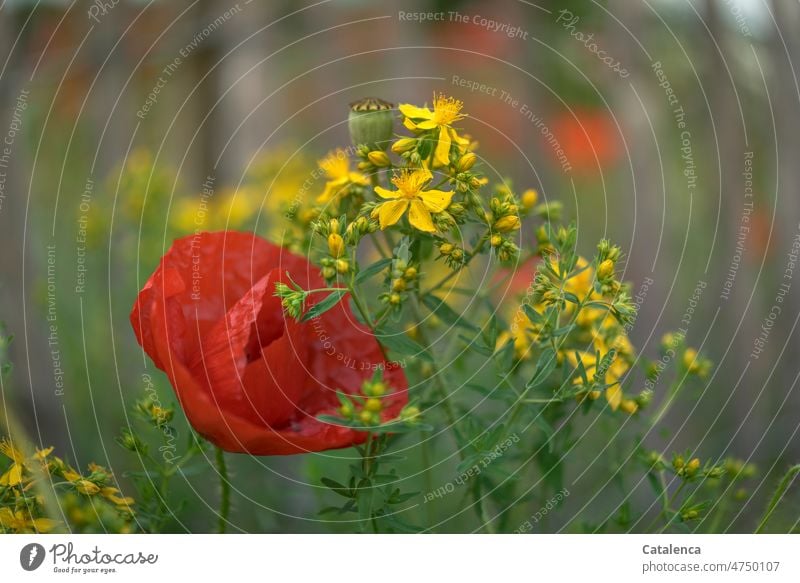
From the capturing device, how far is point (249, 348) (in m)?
0.42

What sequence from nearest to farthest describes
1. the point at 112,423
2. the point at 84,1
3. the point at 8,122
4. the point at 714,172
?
1. the point at 8,122
2. the point at 112,423
3. the point at 84,1
4. the point at 714,172

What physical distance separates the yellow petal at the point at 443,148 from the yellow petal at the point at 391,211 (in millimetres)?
28

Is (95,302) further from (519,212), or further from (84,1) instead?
(519,212)

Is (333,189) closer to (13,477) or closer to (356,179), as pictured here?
(356,179)

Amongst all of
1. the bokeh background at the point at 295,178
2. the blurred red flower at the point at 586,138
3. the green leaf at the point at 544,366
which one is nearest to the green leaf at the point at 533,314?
the green leaf at the point at 544,366

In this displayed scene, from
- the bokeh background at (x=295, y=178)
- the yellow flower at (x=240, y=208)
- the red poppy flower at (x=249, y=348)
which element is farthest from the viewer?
the yellow flower at (x=240, y=208)

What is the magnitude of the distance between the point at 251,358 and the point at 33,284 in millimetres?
497

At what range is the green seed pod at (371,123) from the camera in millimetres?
430

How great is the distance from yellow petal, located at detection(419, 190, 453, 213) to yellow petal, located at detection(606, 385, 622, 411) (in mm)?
154

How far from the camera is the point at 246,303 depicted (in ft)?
1.36

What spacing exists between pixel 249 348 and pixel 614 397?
21 cm

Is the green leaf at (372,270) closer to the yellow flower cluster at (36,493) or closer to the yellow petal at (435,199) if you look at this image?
the yellow petal at (435,199)

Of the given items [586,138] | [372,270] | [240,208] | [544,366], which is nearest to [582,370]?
[544,366]
